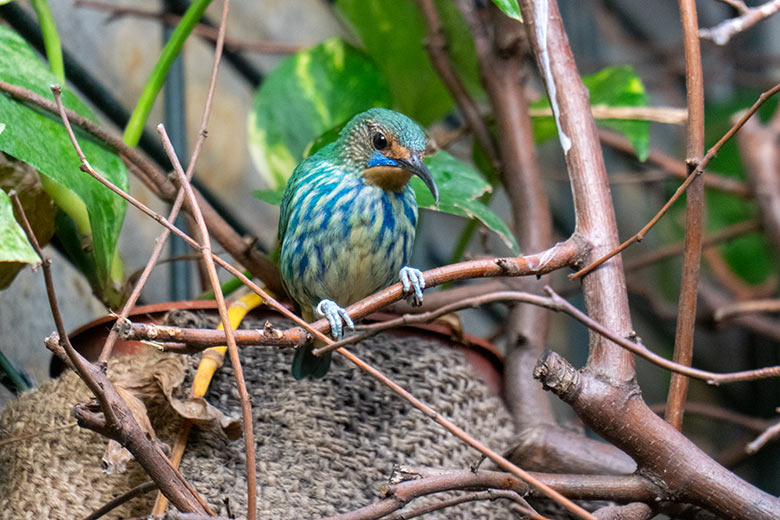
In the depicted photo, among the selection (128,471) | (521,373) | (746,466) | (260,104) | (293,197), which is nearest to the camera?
(128,471)

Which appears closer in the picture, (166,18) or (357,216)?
(357,216)

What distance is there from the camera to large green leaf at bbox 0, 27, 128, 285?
1072 mm

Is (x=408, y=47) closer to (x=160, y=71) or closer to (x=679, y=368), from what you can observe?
(x=160, y=71)

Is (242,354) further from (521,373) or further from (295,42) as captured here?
(295,42)

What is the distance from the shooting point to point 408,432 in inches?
47.3

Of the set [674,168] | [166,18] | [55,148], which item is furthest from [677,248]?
[55,148]

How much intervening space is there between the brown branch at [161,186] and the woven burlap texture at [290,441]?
172 millimetres

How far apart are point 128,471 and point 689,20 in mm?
862

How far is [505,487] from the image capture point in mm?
997

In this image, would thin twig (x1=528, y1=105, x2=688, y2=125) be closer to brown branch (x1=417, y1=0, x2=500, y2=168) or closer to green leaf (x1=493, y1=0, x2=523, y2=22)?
brown branch (x1=417, y1=0, x2=500, y2=168)

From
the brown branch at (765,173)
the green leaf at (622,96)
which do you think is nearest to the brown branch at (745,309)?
the brown branch at (765,173)

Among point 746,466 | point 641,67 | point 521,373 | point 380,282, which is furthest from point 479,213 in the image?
point 641,67

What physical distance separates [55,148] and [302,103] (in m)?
0.60

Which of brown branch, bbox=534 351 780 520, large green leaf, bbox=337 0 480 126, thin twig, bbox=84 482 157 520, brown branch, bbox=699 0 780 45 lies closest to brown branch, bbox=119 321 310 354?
thin twig, bbox=84 482 157 520
